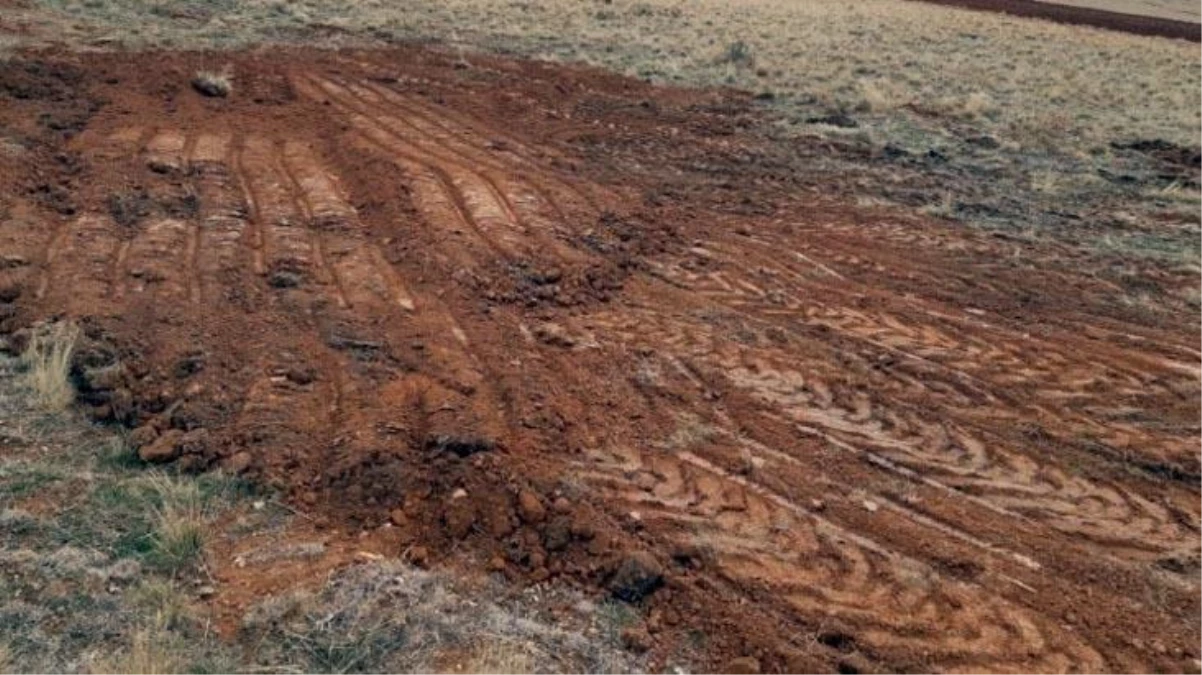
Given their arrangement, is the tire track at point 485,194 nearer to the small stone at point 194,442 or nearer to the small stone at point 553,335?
the small stone at point 553,335

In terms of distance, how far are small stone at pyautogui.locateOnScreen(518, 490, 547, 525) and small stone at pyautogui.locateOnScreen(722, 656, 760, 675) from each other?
1.34m

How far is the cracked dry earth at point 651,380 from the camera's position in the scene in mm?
4844

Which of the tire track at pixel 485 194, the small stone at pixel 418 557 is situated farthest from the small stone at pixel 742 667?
the tire track at pixel 485 194

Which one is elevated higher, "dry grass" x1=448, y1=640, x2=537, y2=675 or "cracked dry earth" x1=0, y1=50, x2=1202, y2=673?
"cracked dry earth" x1=0, y1=50, x2=1202, y2=673

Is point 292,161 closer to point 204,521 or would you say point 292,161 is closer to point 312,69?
point 312,69

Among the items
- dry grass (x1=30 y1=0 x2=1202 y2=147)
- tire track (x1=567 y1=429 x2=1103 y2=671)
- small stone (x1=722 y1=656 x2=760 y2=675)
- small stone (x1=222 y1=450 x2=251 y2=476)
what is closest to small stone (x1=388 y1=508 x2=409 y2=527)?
small stone (x1=222 y1=450 x2=251 y2=476)

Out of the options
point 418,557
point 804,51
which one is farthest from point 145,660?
point 804,51

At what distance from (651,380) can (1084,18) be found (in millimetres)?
38805

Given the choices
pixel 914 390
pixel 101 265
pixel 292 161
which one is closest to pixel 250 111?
pixel 292 161

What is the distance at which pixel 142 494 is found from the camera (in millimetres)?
4918

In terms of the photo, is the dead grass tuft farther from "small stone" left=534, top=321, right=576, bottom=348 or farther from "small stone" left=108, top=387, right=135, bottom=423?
"small stone" left=534, top=321, right=576, bottom=348

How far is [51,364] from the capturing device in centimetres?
579

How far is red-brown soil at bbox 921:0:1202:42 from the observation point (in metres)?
35.6

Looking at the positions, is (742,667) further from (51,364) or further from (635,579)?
(51,364)
